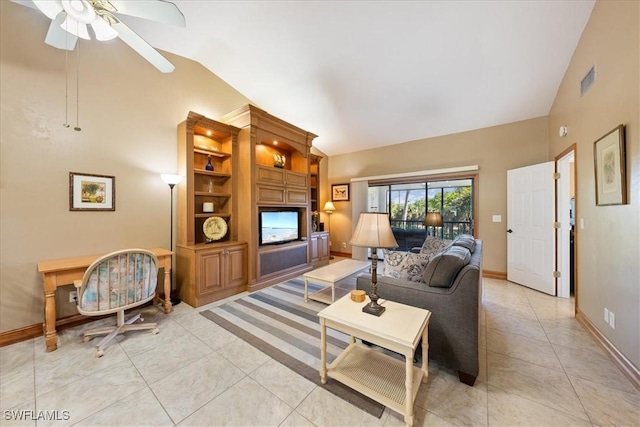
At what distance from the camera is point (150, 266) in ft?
7.80

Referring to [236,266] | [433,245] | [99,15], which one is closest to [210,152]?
[236,266]

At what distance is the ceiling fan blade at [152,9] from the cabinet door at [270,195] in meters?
2.26

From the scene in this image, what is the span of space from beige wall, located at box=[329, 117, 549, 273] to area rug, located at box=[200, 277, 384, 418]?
11.4 ft

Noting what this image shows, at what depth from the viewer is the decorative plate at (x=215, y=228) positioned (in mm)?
3508

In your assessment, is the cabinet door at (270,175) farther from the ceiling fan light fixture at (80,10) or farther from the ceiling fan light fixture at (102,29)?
the ceiling fan light fixture at (80,10)

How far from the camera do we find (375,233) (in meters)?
1.68

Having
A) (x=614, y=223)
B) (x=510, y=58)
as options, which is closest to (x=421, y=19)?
(x=510, y=58)

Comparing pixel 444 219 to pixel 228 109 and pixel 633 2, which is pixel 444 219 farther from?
pixel 228 109

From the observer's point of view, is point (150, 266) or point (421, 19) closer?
point (150, 266)

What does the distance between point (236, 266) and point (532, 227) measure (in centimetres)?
462

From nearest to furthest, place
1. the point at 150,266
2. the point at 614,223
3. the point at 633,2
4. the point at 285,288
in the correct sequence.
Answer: the point at 633,2, the point at 614,223, the point at 150,266, the point at 285,288

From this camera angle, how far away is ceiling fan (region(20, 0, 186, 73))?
1615 millimetres

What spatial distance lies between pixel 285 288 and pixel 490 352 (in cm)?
266

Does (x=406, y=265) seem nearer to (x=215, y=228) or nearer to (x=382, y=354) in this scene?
(x=382, y=354)
